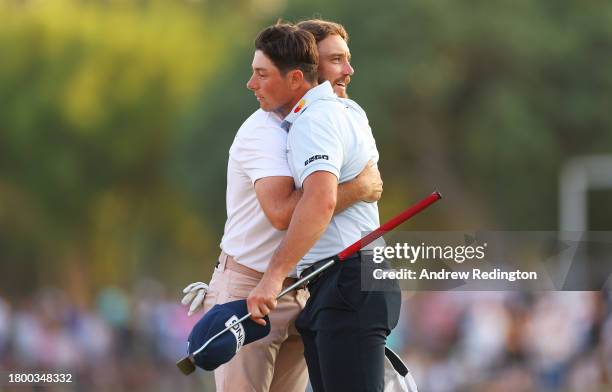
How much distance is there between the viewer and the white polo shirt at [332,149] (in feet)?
16.8

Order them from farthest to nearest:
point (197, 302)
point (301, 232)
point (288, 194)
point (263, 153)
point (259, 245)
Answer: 1. point (197, 302)
2. point (259, 245)
3. point (263, 153)
4. point (288, 194)
5. point (301, 232)

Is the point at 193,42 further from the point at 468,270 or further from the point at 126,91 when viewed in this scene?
the point at 468,270

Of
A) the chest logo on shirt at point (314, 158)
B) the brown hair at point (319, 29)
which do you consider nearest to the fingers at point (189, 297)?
the chest logo on shirt at point (314, 158)

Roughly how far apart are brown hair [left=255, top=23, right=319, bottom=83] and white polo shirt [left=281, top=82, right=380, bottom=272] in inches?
5.1

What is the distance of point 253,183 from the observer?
5363 millimetres

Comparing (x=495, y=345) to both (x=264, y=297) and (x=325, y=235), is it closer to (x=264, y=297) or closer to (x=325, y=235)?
(x=325, y=235)

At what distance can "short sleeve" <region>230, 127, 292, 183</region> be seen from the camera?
209 inches

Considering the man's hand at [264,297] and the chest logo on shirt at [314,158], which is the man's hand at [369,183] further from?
the man's hand at [264,297]

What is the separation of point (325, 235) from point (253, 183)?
1.16ft

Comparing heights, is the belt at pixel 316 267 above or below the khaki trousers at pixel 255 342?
above

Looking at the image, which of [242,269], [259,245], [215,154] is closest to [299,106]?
[259,245]

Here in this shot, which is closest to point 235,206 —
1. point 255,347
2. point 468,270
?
point 255,347

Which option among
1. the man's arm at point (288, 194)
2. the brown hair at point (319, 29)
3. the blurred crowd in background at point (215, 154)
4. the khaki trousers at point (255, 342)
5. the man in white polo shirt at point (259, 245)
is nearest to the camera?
the man's arm at point (288, 194)

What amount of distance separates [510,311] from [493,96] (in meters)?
20.9
